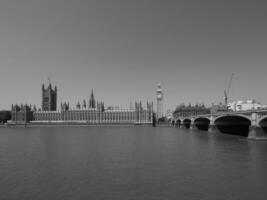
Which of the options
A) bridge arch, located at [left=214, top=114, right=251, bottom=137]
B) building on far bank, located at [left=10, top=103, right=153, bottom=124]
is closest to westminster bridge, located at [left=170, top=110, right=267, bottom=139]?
bridge arch, located at [left=214, top=114, right=251, bottom=137]

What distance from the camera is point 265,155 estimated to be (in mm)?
30062

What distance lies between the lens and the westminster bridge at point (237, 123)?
156ft

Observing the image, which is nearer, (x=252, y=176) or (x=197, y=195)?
(x=197, y=195)

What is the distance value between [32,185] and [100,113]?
181 metres

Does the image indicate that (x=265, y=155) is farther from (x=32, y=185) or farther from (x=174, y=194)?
(x=32, y=185)

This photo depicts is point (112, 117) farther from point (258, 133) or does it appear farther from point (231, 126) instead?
point (258, 133)

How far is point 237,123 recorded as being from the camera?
245 ft

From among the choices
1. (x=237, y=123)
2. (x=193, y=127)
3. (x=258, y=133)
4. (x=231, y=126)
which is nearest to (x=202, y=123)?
(x=193, y=127)

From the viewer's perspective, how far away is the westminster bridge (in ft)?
156

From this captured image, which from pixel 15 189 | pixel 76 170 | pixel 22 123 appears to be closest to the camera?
pixel 15 189

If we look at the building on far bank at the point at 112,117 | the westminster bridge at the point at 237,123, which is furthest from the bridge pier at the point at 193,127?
the building on far bank at the point at 112,117

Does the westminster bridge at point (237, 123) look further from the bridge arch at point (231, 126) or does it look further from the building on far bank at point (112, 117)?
the building on far bank at point (112, 117)

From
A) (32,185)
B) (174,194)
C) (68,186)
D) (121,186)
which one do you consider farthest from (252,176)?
(32,185)

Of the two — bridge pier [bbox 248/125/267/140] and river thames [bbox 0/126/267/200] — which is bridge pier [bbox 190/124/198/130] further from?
river thames [bbox 0/126/267/200]
